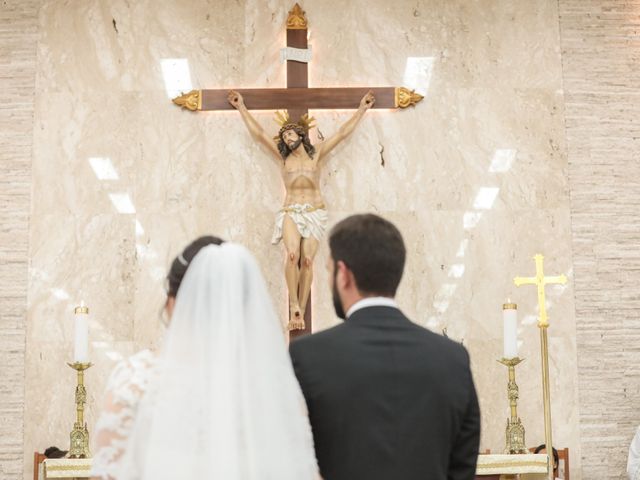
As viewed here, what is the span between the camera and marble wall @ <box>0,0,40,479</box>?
27.4ft

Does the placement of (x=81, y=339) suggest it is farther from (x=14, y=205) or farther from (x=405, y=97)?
(x=405, y=97)

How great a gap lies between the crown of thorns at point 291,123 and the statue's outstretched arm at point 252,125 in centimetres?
8

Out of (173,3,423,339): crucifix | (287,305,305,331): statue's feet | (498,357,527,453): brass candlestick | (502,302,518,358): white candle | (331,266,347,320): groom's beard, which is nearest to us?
(331,266,347,320): groom's beard

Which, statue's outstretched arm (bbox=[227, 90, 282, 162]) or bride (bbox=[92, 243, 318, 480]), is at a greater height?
statue's outstretched arm (bbox=[227, 90, 282, 162])

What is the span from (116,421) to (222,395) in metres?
0.33

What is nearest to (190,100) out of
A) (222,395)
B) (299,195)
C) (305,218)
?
(299,195)

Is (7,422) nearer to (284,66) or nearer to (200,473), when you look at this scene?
(284,66)

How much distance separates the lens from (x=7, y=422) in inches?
328

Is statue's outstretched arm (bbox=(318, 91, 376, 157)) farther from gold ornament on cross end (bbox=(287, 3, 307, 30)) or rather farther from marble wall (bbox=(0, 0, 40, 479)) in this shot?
marble wall (bbox=(0, 0, 40, 479))

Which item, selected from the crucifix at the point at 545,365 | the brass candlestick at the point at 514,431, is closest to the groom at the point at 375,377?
the crucifix at the point at 545,365

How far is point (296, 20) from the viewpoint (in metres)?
8.85

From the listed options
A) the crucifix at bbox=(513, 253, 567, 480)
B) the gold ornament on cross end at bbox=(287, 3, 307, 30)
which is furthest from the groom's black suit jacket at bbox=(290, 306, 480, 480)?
the gold ornament on cross end at bbox=(287, 3, 307, 30)

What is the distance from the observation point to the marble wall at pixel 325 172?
27.9 ft

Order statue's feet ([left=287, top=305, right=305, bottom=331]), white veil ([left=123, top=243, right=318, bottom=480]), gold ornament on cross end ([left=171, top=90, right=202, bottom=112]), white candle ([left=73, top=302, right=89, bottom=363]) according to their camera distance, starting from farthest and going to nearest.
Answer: gold ornament on cross end ([left=171, top=90, right=202, bottom=112])
statue's feet ([left=287, top=305, right=305, bottom=331])
white candle ([left=73, top=302, right=89, bottom=363])
white veil ([left=123, top=243, right=318, bottom=480])
